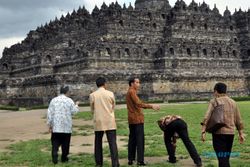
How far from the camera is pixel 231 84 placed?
54.6 meters

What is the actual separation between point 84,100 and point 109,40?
11.3 metres

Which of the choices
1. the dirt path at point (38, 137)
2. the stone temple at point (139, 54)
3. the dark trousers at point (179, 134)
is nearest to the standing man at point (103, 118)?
the dirt path at point (38, 137)

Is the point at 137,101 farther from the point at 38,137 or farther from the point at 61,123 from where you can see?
the point at 38,137

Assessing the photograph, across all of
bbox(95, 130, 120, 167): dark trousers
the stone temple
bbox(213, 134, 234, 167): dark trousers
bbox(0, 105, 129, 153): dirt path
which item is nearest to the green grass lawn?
bbox(95, 130, 120, 167): dark trousers

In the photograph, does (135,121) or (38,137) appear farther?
(38,137)

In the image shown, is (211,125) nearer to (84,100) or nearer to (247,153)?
(247,153)

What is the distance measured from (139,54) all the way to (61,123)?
4413 centimetres

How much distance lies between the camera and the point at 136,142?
1266 centimetres

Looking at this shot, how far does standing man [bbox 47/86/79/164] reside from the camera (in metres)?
13.0

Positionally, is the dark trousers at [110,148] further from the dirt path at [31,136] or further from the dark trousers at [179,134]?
the dirt path at [31,136]

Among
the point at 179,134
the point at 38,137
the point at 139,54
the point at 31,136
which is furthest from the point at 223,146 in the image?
the point at 139,54

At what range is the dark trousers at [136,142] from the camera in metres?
12.4

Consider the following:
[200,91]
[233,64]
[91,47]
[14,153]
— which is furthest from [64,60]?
[14,153]

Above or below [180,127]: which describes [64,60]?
above
